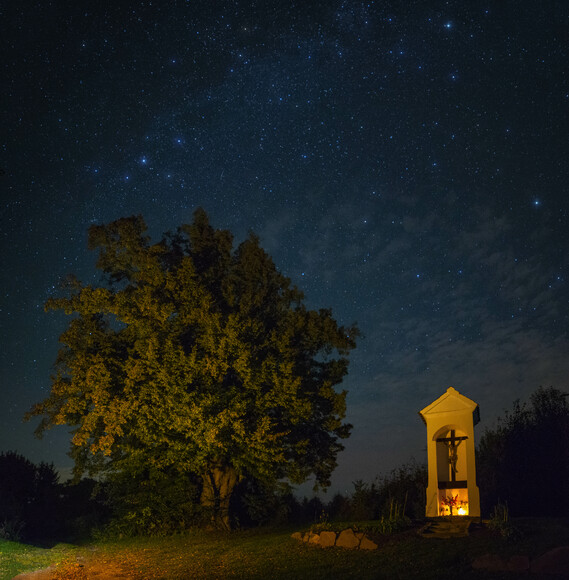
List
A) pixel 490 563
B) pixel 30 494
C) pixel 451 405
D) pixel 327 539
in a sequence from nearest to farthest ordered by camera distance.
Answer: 1. pixel 490 563
2. pixel 327 539
3. pixel 451 405
4. pixel 30 494

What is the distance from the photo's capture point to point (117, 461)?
22.0m

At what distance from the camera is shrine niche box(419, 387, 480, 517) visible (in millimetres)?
18047

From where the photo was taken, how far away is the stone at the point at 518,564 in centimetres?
1072

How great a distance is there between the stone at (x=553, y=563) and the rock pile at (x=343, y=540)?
482 cm

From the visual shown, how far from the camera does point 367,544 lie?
14.7 m

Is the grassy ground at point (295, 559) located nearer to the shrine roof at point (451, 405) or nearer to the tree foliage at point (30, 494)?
the shrine roof at point (451, 405)

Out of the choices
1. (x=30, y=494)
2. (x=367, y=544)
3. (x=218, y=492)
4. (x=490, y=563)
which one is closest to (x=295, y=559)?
(x=367, y=544)

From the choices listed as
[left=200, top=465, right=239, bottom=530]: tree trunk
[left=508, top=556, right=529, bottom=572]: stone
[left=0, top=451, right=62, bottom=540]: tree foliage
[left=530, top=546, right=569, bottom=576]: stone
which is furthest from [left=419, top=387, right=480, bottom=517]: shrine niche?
[left=0, top=451, right=62, bottom=540]: tree foliage

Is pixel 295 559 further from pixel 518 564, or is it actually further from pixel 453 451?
pixel 453 451

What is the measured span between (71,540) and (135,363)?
8737mm

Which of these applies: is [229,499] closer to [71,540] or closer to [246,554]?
[71,540]

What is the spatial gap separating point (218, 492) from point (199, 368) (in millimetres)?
6419

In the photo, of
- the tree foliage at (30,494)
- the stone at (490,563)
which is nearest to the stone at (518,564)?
the stone at (490,563)

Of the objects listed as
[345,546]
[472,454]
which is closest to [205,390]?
[345,546]
